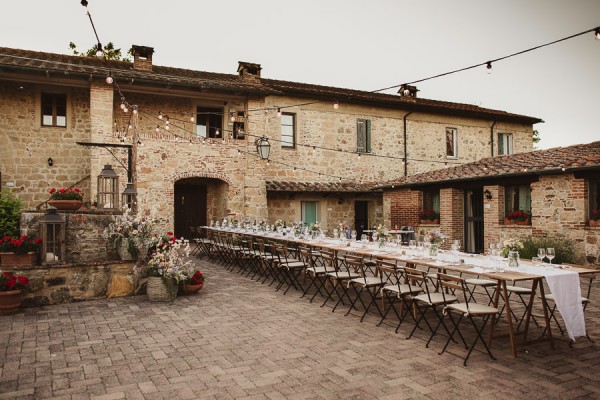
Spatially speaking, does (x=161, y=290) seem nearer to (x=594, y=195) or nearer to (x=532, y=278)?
(x=532, y=278)

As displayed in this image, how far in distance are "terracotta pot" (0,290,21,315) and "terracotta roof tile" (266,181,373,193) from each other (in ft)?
31.0

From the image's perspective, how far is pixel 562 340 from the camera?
15.3 feet

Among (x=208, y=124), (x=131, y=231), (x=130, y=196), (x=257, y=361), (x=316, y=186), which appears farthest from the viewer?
(x=316, y=186)

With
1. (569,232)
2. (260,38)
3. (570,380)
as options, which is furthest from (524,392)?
(260,38)

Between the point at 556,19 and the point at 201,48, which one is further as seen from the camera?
the point at 201,48

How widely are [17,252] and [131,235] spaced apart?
1.65 meters

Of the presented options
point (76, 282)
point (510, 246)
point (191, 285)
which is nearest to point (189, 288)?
point (191, 285)

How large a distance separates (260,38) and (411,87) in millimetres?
7939

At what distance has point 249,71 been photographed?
606 inches

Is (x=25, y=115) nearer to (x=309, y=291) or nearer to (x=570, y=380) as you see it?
(x=309, y=291)

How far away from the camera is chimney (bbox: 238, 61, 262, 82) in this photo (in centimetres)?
1523

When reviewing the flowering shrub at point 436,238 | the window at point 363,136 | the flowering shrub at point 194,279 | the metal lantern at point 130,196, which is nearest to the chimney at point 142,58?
the metal lantern at point 130,196

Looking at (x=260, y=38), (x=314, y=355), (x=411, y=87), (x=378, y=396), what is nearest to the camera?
(x=378, y=396)

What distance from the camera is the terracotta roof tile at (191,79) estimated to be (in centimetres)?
1202
